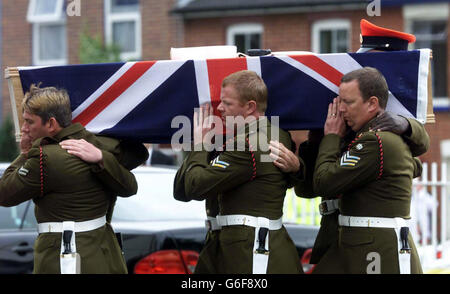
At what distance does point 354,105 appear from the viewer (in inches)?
173

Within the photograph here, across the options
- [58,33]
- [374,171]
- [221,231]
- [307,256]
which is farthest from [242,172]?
[58,33]

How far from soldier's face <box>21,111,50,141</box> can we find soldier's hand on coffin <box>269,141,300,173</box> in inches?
48.4

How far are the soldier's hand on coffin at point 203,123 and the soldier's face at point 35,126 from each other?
2.67 feet

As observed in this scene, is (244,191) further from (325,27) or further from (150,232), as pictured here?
(325,27)

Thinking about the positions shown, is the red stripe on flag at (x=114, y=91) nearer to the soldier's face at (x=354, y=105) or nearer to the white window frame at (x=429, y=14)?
the soldier's face at (x=354, y=105)

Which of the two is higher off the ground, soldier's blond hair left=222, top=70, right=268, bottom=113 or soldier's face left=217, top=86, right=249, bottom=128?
soldier's blond hair left=222, top=70, right=268, bottom=113

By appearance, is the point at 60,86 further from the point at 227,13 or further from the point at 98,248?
the point at 227,13

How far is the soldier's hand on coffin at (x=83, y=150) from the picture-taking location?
175 inches

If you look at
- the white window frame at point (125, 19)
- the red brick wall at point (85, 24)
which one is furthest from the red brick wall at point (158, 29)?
the red brick wall at point (85, 24)

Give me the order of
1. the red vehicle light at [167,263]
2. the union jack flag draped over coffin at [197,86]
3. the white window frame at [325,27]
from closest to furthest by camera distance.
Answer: the union jack flag draped over coffin at [197,86] < the red vehicle light at [167,263] < the white window frame at [325,27]

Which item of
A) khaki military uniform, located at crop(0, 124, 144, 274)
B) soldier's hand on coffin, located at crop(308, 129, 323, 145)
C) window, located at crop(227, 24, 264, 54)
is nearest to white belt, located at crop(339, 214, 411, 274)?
soldier's hand on coffin, located at crop(308, 129, 323, 145)

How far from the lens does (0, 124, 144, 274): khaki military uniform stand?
440 cm

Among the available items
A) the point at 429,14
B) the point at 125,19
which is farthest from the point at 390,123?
the point at 125,19

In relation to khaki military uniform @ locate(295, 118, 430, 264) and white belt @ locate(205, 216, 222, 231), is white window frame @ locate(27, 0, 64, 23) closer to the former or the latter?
white belt @ locate(205, 216, 222, 231)
